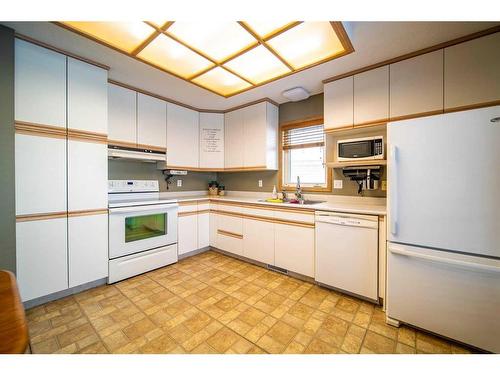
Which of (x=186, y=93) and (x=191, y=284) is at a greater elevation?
(x=186, y=93)

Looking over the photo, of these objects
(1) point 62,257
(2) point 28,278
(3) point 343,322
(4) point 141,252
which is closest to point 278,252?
(3) point 343,322

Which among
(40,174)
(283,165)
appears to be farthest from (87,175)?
(283,165)

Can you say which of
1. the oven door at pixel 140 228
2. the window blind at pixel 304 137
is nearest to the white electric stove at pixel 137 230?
the oven door at pixel 140 228

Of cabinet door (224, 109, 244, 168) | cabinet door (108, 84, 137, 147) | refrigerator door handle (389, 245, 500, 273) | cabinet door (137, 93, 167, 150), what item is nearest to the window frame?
cabinet door (224, 109, 244, 168)

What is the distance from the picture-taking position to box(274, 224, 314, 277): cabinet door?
2.37 meters

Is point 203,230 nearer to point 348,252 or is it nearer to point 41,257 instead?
point 41,257

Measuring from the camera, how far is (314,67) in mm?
2209

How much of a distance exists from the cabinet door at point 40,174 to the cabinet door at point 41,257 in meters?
0.15

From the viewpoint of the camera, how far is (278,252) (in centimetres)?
264

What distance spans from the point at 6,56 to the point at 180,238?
245cm

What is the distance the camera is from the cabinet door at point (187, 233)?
3.03m

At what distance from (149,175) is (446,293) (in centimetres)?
357

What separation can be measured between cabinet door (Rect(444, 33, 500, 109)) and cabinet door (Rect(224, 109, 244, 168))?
2.47 m

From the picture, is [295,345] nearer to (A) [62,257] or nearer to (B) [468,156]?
(B) [468,156]
